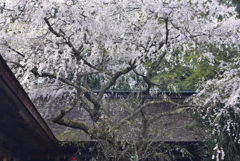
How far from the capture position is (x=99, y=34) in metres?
5.33

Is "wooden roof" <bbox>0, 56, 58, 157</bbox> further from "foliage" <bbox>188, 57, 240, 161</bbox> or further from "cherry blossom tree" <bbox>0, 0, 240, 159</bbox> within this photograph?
Answer: "foliage" <bbox>188, 57, 240, 161</bbox>

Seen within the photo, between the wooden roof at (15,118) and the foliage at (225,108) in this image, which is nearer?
the wooden roof at (15,118)

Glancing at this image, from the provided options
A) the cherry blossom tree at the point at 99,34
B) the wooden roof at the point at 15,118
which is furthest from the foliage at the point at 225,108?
the wooden roof at the point at 15,118

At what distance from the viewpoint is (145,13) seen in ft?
16.9

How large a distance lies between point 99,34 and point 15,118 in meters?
2.62

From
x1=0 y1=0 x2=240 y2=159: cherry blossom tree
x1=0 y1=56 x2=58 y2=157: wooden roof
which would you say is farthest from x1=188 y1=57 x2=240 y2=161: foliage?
x1=0 y1=56 x2=58 y2=157: wooden roof

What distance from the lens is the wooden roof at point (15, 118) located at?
2314 millimetres

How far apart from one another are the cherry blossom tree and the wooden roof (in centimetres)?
65

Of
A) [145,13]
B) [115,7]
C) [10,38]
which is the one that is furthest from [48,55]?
[145,13]

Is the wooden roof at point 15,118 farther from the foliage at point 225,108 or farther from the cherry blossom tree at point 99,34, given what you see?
the foliage at point 225,108

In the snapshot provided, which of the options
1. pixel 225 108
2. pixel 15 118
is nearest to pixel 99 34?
pixel 225 108

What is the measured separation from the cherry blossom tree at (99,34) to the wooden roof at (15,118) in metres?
0.65

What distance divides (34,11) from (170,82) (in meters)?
3.13

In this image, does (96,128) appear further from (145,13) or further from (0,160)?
(145,13)
